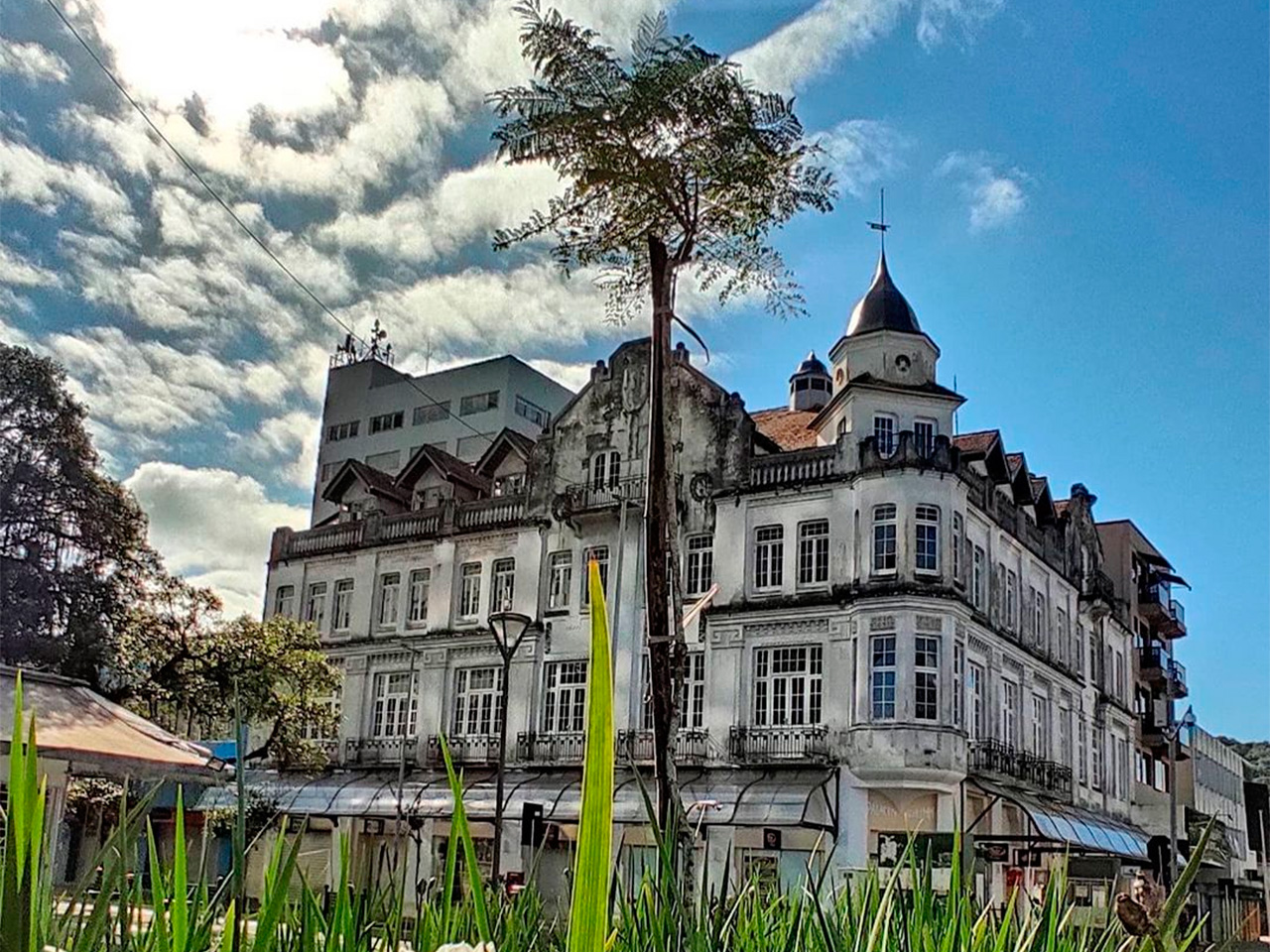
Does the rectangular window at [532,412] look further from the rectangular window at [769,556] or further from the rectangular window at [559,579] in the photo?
the rectangular window at [769,556]

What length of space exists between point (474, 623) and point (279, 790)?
3.66m

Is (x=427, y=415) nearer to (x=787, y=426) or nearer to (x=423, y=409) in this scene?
(x=423, y=409)

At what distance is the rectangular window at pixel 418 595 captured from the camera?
2112cm

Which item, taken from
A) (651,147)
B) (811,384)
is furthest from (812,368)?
(651,147)

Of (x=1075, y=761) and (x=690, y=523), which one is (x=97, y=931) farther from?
(x=1075, y=761)

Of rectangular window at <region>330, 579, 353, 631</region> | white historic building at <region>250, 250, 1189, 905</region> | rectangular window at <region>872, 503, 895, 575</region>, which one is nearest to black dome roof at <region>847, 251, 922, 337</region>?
white historic building at <region>250, 250, 1189, 905</region>

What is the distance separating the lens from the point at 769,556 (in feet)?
59.0

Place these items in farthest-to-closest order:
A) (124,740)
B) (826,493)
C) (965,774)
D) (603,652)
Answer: (826,493) → (965,774) → (124,740) → (603,652)

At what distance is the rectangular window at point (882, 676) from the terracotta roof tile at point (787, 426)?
3394mm

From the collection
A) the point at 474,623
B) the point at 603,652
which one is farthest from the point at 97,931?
the point at 474,623

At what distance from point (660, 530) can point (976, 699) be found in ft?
34.2

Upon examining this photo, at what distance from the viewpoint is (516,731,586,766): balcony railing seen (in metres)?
18.2

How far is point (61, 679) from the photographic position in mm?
6391

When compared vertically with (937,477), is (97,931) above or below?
below
